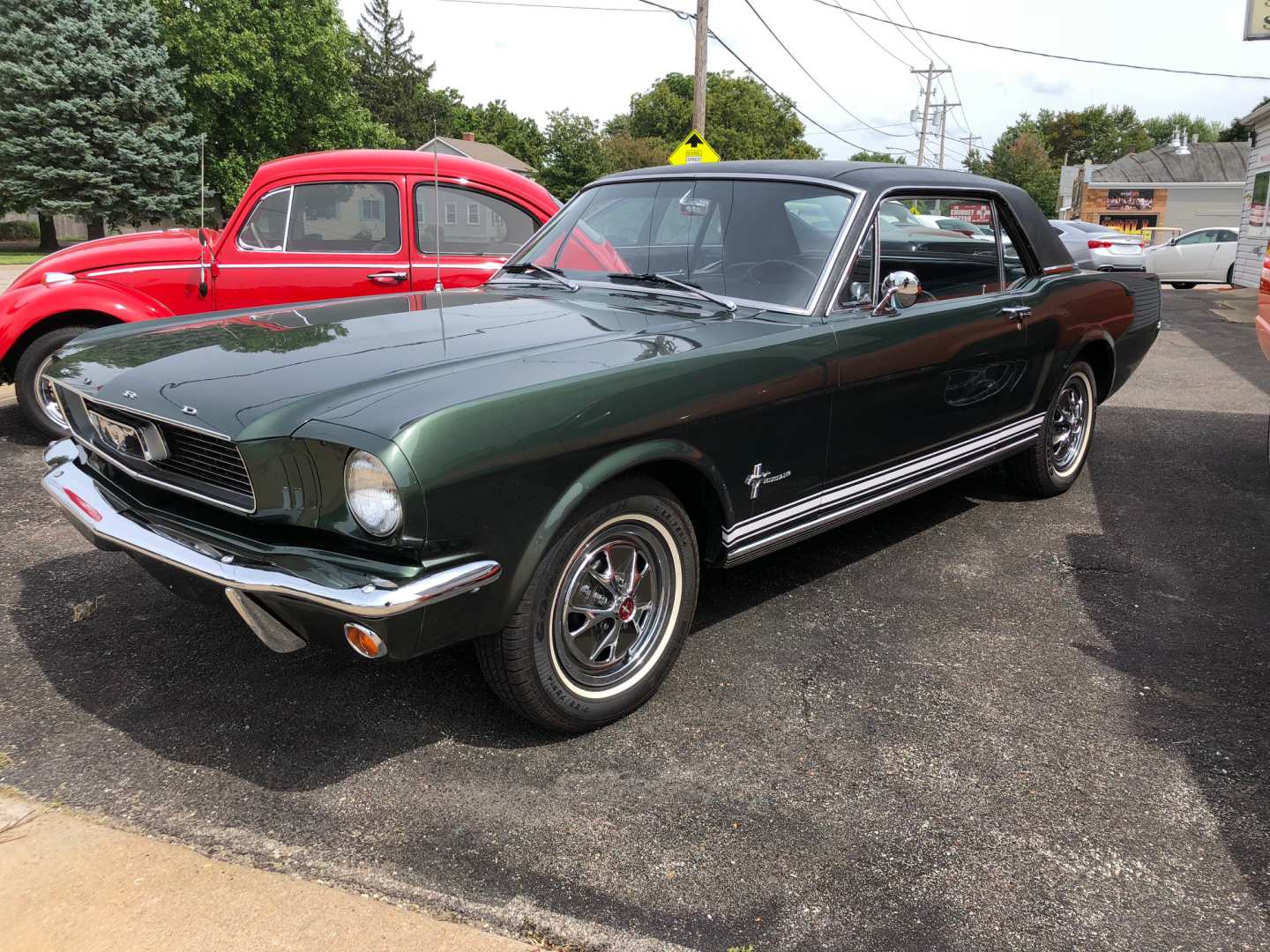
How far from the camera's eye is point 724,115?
246 ft

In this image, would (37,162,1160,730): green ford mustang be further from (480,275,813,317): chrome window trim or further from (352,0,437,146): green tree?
(352,0,437,146): green tree

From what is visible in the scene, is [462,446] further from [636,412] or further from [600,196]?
[600,196]

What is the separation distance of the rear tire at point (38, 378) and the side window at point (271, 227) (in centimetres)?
114

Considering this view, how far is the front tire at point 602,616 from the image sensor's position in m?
2.64

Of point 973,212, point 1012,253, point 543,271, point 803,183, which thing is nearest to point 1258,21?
point 1012,253

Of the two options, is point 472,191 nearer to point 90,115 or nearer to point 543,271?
point 543,271

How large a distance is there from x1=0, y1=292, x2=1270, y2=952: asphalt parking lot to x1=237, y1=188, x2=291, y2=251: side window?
2.71m

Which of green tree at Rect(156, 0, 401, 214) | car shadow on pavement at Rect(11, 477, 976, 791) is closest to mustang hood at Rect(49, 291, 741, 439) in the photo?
car shadow on pavement at Rect(11, 477, 976, 791)

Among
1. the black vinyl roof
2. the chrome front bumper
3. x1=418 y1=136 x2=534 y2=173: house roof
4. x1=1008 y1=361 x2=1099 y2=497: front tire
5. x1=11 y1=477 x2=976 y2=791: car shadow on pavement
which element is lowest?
x1=11 y1=477 x2=976 y2=791: car shadow on pavement

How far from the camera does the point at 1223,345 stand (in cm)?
1169

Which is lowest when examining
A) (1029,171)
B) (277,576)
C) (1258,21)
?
(277,576)

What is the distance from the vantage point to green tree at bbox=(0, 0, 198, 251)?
91.9 ft

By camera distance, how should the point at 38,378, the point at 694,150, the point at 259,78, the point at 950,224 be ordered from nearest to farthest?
the point at 950,224 < the point at 38,378 < the point at 694,150 < the point at 259,78

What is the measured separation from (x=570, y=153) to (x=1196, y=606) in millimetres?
43903
